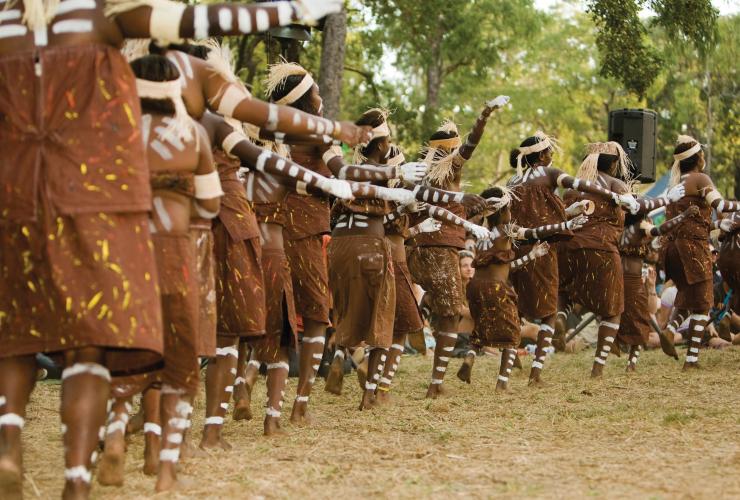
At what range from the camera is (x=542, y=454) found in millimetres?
5629

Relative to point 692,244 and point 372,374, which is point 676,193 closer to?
point 692,244

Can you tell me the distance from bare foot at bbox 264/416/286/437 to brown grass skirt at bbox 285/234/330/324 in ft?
2.44

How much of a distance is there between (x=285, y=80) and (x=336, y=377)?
3.24 m

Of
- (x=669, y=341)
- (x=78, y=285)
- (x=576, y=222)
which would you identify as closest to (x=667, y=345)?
(x=669, y=341)

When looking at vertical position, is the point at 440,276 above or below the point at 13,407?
below

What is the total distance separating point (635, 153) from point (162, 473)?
10837mm

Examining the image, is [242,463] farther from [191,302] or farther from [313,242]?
[313,242]

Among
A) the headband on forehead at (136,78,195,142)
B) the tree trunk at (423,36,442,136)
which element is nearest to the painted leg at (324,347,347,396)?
the headband on forehead at (136,78,195,142)

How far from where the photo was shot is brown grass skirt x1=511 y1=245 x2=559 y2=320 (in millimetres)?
9781

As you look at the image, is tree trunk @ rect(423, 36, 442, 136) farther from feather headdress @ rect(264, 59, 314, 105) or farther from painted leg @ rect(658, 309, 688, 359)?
feather headdress @ rect(264, 59, 314, 105)

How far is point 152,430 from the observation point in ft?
16.4

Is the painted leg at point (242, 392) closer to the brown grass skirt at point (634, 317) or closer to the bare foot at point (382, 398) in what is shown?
the bare foot at point (382, 398)

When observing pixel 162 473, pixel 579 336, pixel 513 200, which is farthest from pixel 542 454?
pixel 579 336

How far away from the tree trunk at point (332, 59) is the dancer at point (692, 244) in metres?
4.97
